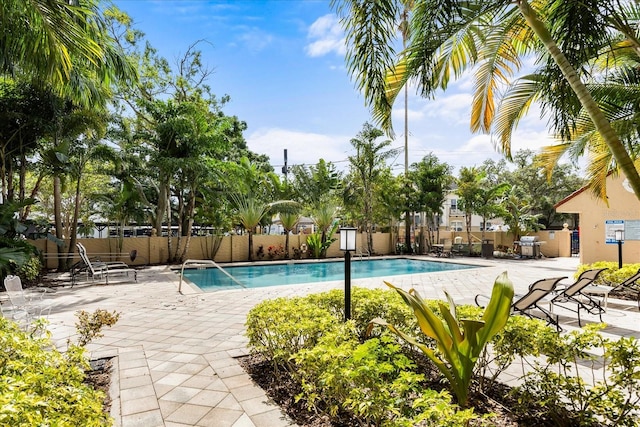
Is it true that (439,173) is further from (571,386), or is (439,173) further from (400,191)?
(571,386)

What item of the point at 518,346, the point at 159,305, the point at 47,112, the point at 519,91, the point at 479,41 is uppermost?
the point at 47,112

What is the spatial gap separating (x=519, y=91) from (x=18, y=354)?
285 inches

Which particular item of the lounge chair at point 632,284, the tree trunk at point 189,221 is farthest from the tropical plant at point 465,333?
the tree trunk at point 189,221

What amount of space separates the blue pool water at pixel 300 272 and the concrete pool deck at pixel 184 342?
2.59 meters

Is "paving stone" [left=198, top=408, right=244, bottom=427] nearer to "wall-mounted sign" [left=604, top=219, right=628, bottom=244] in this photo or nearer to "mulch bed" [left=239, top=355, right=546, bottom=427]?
"mulch bed" [left=239, top=355, right=546, bottom=427]

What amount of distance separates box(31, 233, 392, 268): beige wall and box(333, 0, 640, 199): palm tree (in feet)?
39.7

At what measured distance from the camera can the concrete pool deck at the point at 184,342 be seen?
3076 millimetres

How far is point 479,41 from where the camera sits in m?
5.47

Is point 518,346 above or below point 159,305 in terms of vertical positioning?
above

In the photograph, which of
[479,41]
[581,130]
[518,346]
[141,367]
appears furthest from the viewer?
[581,130]

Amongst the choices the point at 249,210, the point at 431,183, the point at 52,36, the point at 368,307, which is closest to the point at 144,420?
the point at 368,307

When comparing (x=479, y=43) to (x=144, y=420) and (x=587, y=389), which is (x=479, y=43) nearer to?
(x=587, y=389)

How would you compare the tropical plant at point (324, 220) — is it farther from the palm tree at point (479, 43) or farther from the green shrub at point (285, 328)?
the green shrub at point (285, 328)

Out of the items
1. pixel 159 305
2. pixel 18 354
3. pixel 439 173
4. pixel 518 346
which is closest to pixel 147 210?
pixel 159 305
